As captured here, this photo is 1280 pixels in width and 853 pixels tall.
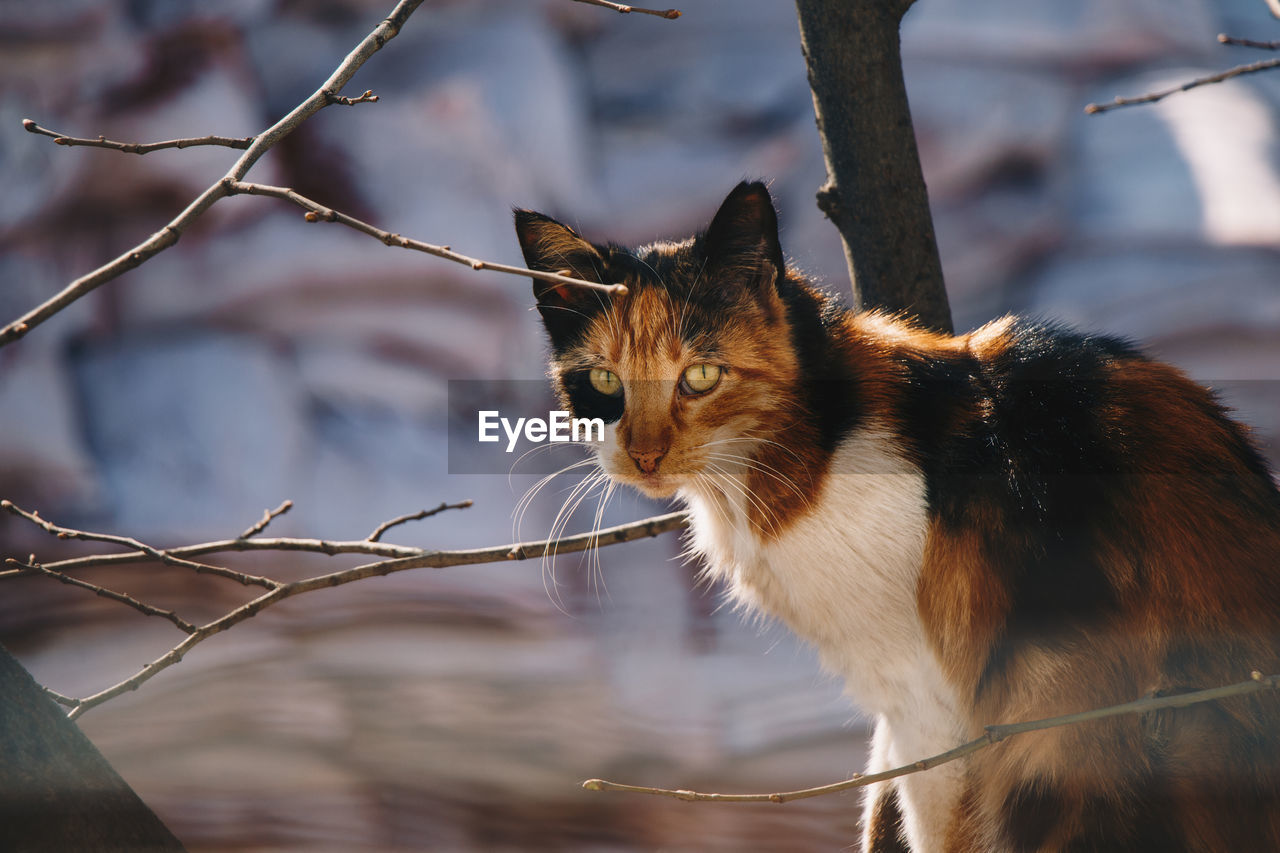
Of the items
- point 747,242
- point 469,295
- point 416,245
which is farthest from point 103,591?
point 469,295

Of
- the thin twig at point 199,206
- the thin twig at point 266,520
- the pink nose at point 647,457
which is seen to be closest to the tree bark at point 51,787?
the thin twig at point 199,206

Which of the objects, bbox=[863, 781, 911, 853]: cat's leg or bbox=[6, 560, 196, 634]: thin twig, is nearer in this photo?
bbox=[6, 560, 196, 634]: thin twig

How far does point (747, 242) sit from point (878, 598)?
0.33 meters

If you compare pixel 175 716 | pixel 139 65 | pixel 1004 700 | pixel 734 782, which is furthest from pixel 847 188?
pixel 139 65

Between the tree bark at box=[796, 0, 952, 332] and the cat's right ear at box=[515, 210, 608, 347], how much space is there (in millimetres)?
309

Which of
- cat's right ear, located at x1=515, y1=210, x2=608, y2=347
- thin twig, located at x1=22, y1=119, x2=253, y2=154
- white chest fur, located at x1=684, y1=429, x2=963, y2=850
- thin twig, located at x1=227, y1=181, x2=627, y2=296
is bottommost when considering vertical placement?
white chest fur, located at x1=684, y1=429, x2=963, y2=850

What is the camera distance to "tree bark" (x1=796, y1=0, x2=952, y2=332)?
1091mm

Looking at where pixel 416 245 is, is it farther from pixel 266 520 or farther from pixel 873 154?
pixel 873 154

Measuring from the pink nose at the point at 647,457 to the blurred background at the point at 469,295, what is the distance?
826 millimetres

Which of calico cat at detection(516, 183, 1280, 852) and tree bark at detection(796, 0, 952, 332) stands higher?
tree bark at detection(796, 0, 952, 332)

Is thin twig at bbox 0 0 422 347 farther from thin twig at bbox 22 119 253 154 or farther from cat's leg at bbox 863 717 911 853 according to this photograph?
cat's leg at bbox 863 717 911 853

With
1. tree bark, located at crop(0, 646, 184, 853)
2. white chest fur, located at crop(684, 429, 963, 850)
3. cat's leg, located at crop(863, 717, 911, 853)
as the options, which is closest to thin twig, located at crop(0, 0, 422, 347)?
tree bark, located at crop(0, 646, 184, 853)

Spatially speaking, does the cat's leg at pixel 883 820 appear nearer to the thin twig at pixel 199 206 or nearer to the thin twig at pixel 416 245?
the thin twig at pixel 416 245

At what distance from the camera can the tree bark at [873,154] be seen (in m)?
1.09
